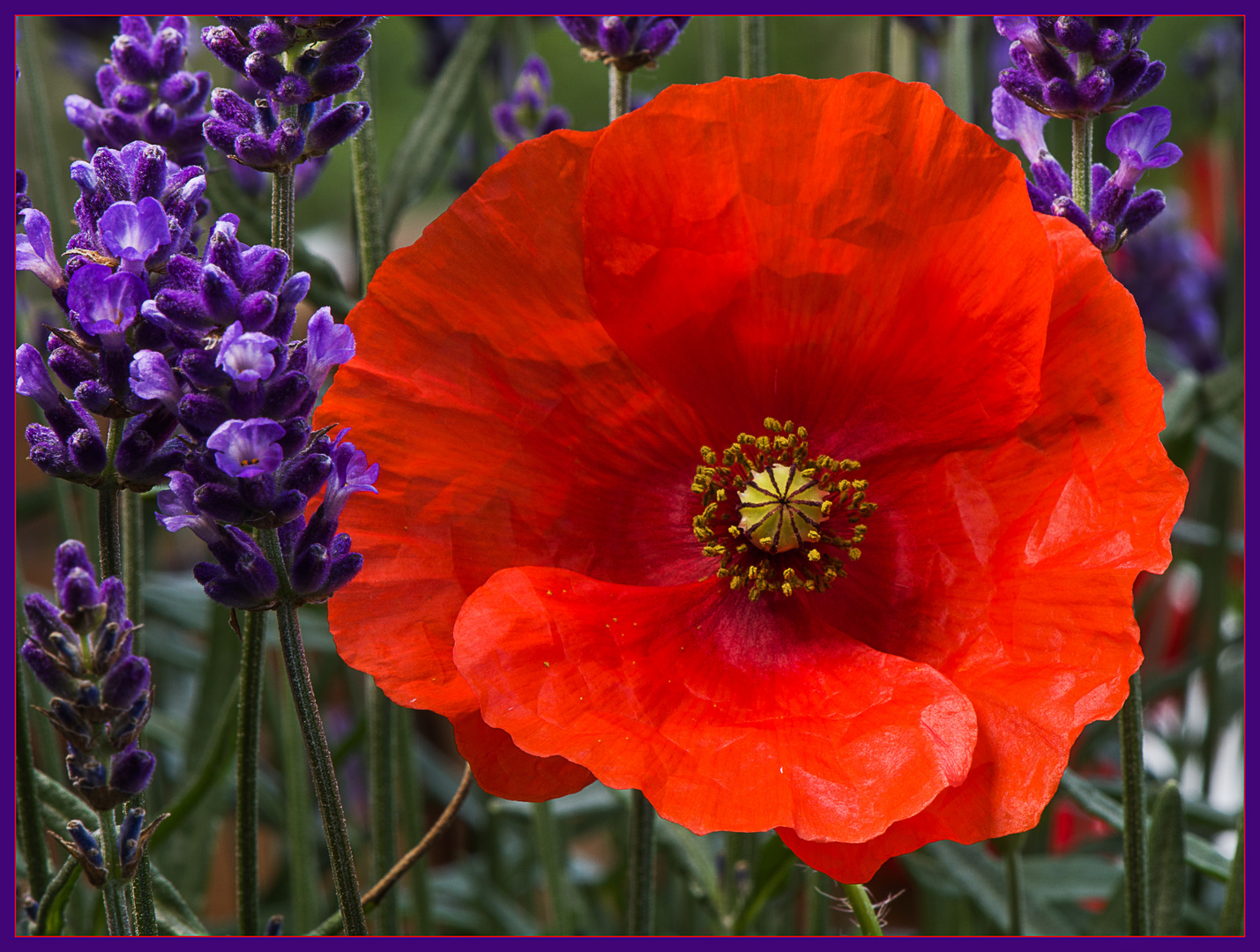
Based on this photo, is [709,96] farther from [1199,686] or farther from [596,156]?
[1199,686]

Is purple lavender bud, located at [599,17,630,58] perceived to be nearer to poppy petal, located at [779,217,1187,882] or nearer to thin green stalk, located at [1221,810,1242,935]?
poppy petal, located at [779,217,1187,882]

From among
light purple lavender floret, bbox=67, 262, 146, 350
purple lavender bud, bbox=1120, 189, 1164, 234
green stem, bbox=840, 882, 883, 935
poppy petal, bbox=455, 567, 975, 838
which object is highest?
light purple lavender floret, bbox=67, 262, 146, 350

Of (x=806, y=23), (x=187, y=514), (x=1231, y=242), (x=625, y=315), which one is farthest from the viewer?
(x=806, y=23)

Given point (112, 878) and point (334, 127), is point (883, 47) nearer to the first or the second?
point (334, 127)

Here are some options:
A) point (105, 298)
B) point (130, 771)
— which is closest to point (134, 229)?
point (105, 298)

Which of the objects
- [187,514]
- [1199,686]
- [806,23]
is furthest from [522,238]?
[806,23]

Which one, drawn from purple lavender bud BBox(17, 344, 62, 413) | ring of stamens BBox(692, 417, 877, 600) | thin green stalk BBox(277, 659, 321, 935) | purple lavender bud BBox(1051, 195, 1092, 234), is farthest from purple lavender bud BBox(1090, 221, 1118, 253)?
thin green stalk BBox(277, 659, 321, 935)
